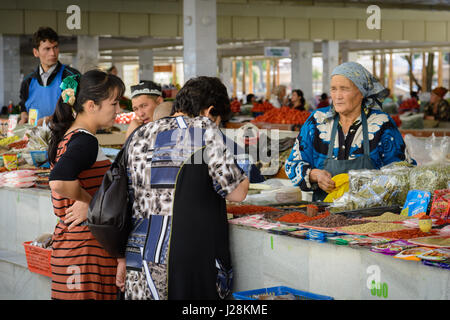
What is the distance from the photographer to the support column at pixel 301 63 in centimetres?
1931

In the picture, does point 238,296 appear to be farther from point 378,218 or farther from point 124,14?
point 124,14

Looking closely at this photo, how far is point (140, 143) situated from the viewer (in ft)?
8.62

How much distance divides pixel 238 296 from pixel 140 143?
2.38 ft

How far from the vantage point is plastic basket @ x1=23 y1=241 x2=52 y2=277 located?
3.87 metres

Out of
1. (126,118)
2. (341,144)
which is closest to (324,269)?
(341,144)

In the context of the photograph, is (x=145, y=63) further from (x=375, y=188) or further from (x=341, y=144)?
(x=375, y=188)

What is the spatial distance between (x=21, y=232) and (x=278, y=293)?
266cm

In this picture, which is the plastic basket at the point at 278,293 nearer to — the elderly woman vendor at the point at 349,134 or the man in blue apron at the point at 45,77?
the elderly woman vendor at the point at 349,134

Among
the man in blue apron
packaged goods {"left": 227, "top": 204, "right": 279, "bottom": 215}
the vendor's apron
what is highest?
the man in blue apron

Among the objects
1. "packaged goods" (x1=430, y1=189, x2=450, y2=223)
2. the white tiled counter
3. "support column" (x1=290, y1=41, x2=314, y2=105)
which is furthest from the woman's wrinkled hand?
"support column" (x1=290, y1=41, x2=314, y2=105)

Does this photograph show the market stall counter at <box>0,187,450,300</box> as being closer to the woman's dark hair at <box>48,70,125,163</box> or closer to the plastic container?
the woman's dark hair at <box>48,70,125,163</box>

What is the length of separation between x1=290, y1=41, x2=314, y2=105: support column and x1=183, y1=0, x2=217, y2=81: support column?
803cm
